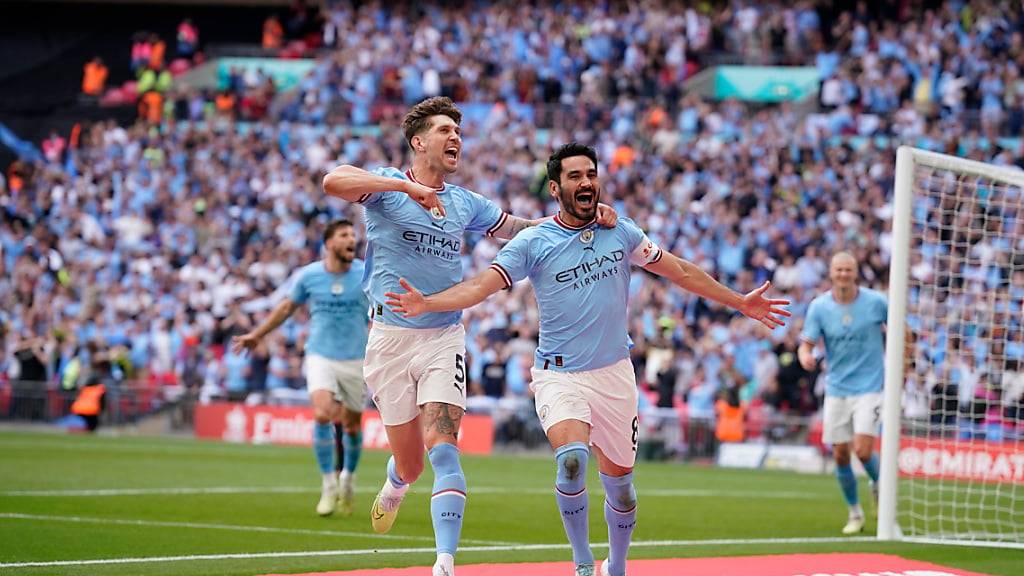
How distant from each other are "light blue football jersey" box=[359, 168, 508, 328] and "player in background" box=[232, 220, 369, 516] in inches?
186

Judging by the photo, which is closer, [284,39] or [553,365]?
[553,365]

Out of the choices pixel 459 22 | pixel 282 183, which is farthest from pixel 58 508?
pixel 459 22

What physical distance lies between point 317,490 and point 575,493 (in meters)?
8.73

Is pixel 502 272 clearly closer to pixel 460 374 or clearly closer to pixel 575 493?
pixel 460 374

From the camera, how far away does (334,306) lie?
1485cm

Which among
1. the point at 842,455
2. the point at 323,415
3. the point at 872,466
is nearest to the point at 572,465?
the point at 323,415

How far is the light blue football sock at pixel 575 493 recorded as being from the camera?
9109mm

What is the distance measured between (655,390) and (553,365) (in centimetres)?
1831

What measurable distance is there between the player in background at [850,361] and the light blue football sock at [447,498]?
248 inches

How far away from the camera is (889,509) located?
1283 cm

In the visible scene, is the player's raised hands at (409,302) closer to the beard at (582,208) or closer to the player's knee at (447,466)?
the player's knee at (447,466)

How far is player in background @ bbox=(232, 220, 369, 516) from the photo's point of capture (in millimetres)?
14586

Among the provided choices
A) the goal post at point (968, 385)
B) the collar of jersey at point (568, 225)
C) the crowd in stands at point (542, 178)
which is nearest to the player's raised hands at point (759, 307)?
the collar of jersey at point (568, 225)

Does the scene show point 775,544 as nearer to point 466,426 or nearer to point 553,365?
point 553,365
